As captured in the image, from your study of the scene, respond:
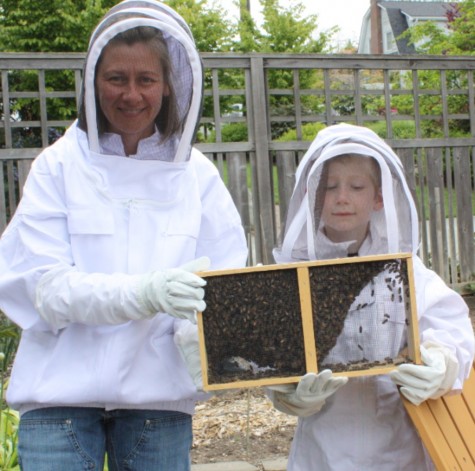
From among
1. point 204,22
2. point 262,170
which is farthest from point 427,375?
point 204,22

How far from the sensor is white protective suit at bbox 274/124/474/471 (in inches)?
92.0

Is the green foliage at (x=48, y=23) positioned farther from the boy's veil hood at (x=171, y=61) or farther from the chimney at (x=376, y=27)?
the chimney at (x=376, y=27)

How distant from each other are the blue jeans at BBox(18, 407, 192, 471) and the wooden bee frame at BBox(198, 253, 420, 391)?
0.23 meters

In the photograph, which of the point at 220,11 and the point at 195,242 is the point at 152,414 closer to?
the point at 195,242

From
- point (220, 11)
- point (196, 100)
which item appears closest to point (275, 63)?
point (196, 100)

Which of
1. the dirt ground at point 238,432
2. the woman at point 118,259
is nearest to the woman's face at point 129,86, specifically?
the woman at point 118,259

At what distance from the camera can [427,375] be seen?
82.6 inches

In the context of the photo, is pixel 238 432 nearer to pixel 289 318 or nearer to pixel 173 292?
pixel 289 318

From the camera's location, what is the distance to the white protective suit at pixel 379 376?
2.34 m

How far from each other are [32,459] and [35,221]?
1.99 feet

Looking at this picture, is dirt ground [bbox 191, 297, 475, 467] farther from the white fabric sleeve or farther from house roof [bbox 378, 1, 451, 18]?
house roof [bbox 378, 1, 451, 18]

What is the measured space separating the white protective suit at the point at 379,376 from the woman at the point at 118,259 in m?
0.29

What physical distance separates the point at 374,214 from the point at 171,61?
763 millimetres

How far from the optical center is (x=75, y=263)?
208 cm
